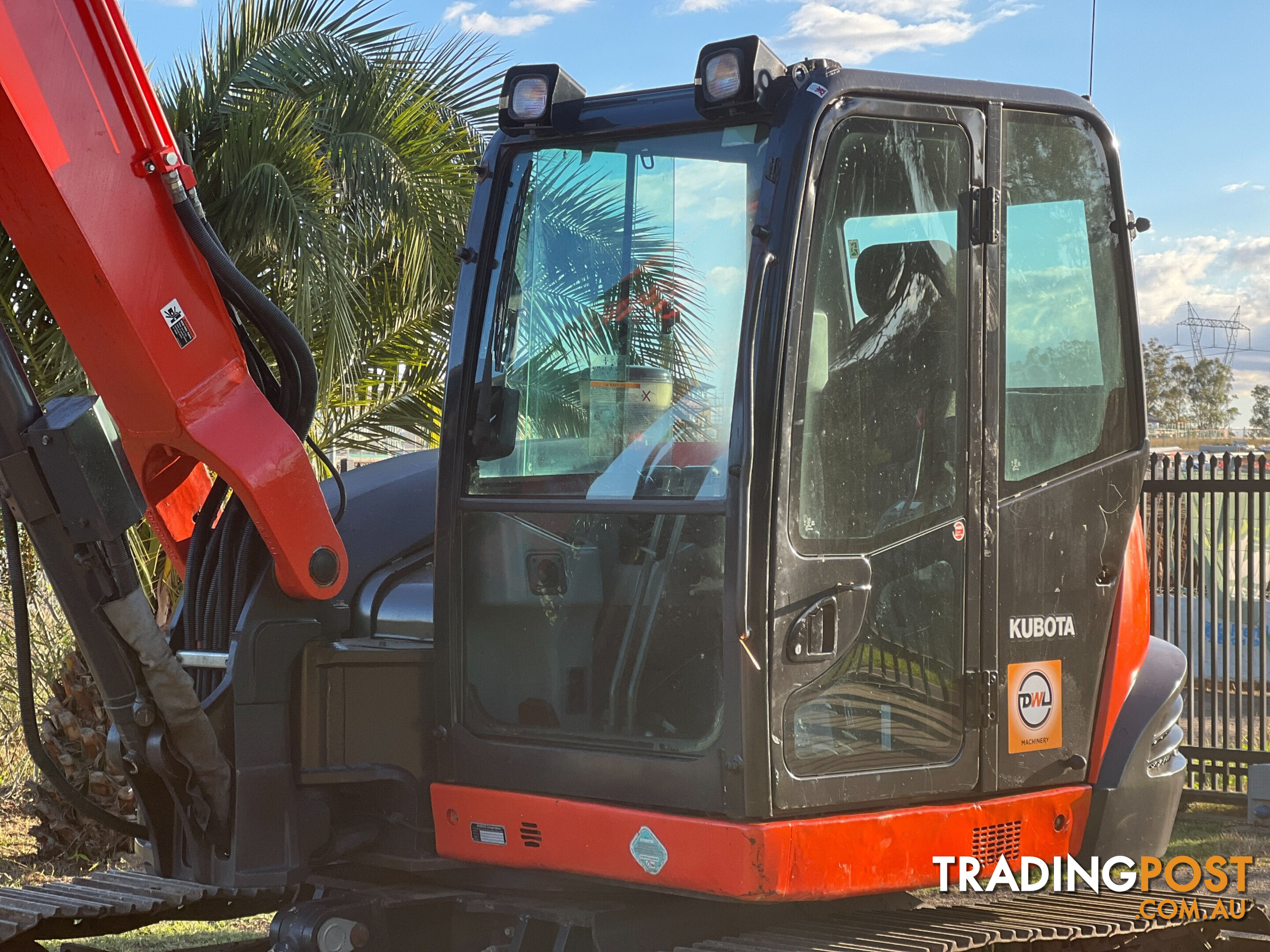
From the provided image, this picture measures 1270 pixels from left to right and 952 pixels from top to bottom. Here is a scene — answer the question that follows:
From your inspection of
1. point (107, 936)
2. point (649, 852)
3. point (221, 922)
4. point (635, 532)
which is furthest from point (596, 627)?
point (221, 922)

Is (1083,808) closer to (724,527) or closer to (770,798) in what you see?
(770,798)

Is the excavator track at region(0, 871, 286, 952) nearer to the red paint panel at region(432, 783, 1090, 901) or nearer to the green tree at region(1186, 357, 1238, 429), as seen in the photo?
the red paint panel at region(432, 783, 1090, 901)

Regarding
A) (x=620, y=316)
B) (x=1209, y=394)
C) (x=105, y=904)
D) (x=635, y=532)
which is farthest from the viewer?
(x=1209, y=394)

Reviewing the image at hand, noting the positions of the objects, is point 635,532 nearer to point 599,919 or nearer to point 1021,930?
point 599,919

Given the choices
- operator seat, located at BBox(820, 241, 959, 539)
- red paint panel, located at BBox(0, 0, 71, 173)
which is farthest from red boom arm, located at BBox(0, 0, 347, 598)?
operator seat, located at BBox(820, 241, 959, 539)

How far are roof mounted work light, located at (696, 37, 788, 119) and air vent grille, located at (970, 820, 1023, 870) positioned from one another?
74.8 inches

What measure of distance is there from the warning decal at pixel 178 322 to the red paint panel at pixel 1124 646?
2.59m

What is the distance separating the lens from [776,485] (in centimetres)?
314

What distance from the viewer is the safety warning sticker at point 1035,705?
364 cm

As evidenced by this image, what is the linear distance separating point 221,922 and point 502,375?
12.1ft

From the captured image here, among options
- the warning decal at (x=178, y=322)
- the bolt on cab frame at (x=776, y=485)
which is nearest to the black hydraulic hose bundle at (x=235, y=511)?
the warning decal at (x=178, y=322)

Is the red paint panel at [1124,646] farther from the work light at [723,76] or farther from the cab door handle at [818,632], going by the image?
the work light at [723,76]

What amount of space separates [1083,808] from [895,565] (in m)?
1.00

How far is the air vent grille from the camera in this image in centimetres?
355
